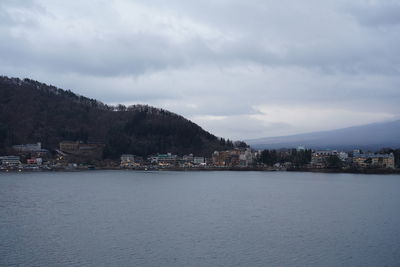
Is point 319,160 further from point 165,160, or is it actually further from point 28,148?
point 28,148

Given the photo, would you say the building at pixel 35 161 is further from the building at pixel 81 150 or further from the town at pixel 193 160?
the building at pixel 81 150

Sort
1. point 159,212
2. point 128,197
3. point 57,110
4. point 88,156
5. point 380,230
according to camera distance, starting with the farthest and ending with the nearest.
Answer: point 57,110 → point 88,156 → point 128,197 → point 159,212 → point 380,230

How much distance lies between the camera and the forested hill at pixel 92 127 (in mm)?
68312

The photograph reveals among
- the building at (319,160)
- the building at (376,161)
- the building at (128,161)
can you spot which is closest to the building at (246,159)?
the building at (319,160)

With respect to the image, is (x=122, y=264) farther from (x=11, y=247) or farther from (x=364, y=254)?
(x=364, y=254)

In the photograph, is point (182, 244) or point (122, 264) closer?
point (122, 264)

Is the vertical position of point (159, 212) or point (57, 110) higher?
point (57, 110)

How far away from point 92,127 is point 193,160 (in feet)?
70.5

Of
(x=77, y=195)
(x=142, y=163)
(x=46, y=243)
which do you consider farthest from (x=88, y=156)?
(x=46, y=243)

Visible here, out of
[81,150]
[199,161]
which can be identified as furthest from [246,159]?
[81,150]

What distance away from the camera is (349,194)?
25078 millimetres

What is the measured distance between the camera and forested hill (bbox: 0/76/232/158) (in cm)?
6831

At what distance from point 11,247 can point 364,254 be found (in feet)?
27.8

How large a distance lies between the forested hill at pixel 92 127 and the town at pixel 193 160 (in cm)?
231
